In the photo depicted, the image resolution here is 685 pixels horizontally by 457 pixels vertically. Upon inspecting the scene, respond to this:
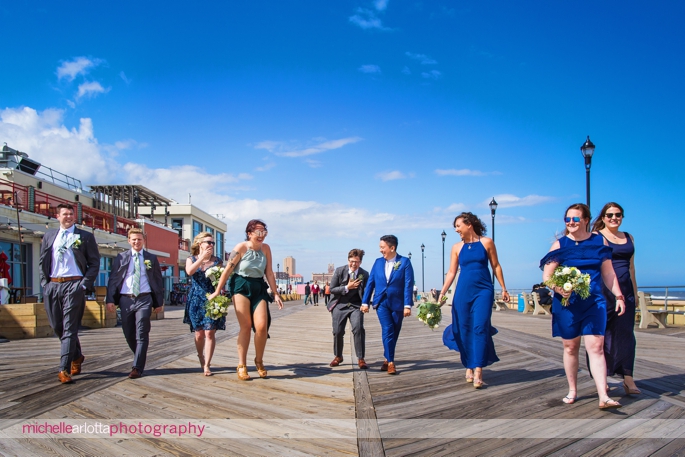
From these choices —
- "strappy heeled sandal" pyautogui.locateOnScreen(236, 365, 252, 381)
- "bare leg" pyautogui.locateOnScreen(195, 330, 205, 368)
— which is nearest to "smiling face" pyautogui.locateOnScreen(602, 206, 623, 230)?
"strappy heeled sandal" pyautogui.locateOnScreen(236, 365, 252, 381)

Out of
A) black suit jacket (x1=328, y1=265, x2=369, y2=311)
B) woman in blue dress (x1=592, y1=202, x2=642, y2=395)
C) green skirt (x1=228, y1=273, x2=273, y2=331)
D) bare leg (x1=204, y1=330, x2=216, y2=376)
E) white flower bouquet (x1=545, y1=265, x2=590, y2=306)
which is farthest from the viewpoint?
black suit jacket (x1=328, y1=265, x2=369, y2=311)

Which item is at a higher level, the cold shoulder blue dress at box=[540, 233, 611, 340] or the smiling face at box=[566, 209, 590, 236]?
the smiling face at box=[566, 209, 590, 236]

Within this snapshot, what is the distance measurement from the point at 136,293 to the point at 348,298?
2.71 m

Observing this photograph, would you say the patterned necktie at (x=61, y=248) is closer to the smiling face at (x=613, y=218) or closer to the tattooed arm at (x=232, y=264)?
the tattooed arm at (x=232, y=264)

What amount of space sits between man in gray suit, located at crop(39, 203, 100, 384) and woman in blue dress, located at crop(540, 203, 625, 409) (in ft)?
16.1

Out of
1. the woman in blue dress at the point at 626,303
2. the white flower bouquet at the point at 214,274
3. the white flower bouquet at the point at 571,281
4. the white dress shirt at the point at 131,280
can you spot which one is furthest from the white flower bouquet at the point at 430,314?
the white dress shirt at the point at 131,280

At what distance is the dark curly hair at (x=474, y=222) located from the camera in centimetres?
595

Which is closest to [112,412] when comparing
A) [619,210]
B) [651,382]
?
[619,210]

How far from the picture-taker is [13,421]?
412cm

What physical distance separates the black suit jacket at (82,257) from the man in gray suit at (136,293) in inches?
8.8

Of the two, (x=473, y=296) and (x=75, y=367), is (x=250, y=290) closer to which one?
(x=75, y=367)

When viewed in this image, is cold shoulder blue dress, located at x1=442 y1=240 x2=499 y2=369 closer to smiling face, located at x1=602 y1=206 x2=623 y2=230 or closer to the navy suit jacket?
the navy suit jacket

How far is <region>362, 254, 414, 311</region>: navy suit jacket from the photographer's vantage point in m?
6.59

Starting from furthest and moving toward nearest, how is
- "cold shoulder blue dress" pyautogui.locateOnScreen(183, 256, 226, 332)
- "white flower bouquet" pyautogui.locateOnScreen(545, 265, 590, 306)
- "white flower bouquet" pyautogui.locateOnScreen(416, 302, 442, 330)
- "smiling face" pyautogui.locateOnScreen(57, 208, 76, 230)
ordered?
1. "white flower bouquet" pyautogui.locateOnScreen(416, 302, 442, 330)
2. "cold shoulder blue dress" pyautogui.locateOnScreen(183, 256, 226, 332)
3. "smiling face" pyautogui.locateOnScreen(57, 208, 76, 230)
4. "white flower bouquet" pyautogui.locateOnScreen(545, 265, 590, 306)
